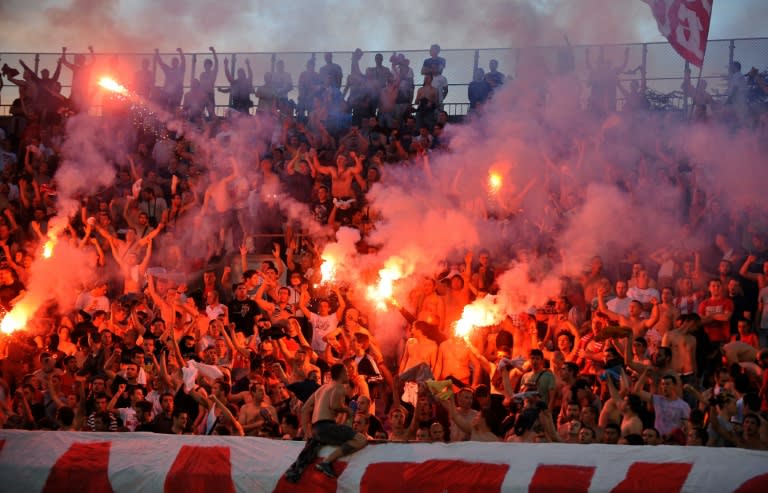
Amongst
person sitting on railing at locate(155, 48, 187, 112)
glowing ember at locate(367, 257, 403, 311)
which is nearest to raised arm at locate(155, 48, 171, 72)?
person sitting on railing at locate(155, 48, 187, 112)

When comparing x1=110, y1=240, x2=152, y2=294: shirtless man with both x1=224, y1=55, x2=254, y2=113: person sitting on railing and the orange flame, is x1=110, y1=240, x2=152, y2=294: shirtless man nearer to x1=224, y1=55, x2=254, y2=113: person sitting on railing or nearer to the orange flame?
the orange flame

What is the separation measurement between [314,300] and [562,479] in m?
5.35

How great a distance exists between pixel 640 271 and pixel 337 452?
4.41 m

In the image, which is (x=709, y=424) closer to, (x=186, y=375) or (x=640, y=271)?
(x=640, y=271)

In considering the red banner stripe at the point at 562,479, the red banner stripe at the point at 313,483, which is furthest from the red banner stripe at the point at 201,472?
the red banner stripe at the point at 562,479

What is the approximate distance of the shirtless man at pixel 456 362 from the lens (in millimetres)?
11422

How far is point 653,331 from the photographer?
441 inches

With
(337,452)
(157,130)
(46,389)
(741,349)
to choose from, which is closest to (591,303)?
(741,349)

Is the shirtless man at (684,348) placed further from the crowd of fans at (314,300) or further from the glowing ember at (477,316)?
the glowing ember at (477,316)

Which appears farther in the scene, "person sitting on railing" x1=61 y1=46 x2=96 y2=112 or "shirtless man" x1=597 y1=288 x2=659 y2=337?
"person sitting on railing" x1=61 y1=46 x2=96 y2=112

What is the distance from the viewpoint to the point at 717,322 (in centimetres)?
1123

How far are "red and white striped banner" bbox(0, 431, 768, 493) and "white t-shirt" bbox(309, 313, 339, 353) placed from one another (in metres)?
2.92

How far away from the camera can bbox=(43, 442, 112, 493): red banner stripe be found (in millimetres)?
9617

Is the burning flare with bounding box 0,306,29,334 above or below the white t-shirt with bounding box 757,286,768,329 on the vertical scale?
below
